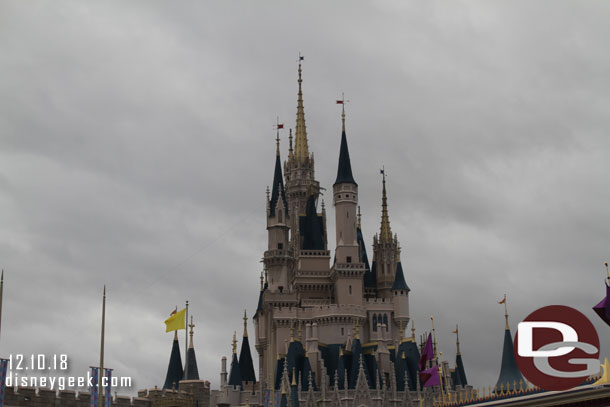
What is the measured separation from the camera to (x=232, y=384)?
8144cm

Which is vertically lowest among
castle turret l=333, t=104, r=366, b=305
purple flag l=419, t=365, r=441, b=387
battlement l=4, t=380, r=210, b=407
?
battlement l=4, t=380, r=210, b=407

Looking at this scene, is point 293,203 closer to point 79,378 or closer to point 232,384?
point 232,384

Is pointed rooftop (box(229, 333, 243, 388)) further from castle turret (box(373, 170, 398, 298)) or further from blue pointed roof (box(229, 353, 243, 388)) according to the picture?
castle turret (box(373, 170, 398, 298))

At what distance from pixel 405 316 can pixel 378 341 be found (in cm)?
666

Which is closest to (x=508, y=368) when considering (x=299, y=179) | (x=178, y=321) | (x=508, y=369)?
(x=508, y=369)

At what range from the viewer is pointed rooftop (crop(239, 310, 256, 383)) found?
282ft

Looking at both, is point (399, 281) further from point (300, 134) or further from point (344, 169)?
point (300, 134)

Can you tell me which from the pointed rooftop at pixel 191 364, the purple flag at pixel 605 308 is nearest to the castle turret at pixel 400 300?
the pointed rooftop at pixel 191 364

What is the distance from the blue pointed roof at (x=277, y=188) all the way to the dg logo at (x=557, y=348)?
61285 mm

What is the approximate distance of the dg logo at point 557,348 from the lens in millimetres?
29000

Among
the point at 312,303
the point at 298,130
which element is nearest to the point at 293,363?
the point at 312,303

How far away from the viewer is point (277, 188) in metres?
92.9

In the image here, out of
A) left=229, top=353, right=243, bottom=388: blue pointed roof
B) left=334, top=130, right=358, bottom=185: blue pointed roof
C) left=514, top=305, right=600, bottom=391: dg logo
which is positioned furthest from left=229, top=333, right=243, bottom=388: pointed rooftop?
left=514, top=305, right=600, bottom=391: dg logo

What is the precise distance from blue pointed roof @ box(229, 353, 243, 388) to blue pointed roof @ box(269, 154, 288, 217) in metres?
15.9
